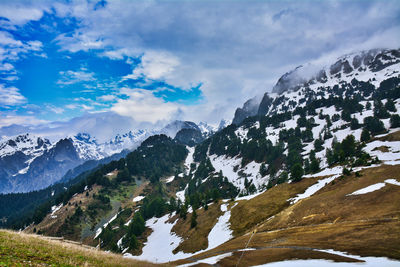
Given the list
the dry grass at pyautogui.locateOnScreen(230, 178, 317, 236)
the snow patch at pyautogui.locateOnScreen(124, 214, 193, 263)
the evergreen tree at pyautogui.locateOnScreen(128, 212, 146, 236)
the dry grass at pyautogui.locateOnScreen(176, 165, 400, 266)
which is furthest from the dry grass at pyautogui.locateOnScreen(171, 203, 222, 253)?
the evergreen tree at pyautogui.locateOnScreen(128, 212, 146, 236)

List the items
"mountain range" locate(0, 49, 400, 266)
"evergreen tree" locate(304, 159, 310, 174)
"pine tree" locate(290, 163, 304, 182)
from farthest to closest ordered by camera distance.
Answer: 1. "evergreen tree" locate(304, 159, 310, 174)
2. "pine tree" locate(290, 163, 304, 182)
3. "mountain range" locate(0, 49, 400, 266)

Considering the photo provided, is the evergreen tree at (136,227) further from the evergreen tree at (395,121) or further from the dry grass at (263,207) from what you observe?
the evergreen tree at (395,121)

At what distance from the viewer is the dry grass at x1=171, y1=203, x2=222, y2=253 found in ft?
188

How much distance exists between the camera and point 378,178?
42125mm

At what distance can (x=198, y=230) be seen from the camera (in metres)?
66.9

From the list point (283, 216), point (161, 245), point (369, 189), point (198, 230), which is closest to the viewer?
point (369, 189)

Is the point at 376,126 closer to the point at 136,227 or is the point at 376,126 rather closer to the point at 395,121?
the point at 395,121

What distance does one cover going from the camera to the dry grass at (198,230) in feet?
188

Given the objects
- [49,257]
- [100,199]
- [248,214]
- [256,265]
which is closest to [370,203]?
[256,265]

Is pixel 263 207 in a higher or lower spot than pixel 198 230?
higher

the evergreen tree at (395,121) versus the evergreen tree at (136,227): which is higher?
the evergreen tree at (395,121)

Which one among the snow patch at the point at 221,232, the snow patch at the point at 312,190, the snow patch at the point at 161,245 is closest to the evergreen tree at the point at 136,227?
the snow patch at the point at 161,245

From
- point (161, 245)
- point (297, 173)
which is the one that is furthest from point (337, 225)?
point (161, 245)

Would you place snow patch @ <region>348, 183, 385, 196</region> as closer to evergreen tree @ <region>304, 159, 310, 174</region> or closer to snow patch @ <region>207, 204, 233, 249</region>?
snow patch @ <region>207, 204, 233, 249</region>
